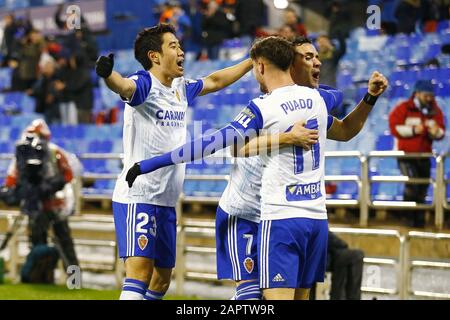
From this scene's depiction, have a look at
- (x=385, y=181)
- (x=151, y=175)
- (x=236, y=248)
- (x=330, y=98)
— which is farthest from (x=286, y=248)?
(x=385, y=181)

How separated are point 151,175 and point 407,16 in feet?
27.5

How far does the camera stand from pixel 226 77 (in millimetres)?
7113

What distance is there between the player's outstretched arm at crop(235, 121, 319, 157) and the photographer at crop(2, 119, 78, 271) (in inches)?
271

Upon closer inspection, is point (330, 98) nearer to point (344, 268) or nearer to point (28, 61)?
point (344, 268)

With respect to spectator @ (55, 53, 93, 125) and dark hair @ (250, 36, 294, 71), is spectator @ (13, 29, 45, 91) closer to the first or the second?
spectator @ (55, 53, 93, 125)

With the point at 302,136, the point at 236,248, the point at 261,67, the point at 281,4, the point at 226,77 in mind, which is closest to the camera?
the point at 302,136

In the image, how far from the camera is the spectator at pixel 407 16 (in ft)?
45.4

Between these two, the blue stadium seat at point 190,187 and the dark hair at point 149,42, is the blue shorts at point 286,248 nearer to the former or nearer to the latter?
the dark hair at point 149,42

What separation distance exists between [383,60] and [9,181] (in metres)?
5.57

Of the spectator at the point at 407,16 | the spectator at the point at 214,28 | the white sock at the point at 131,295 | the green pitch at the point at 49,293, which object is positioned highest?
the spectator at the point at 214,28

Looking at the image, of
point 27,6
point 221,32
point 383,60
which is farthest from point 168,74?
point 27,6

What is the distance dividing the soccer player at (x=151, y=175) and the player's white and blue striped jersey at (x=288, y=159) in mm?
1251

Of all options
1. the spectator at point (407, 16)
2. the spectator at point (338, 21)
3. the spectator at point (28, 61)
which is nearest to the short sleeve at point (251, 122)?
the spectator at point (407, 16)
